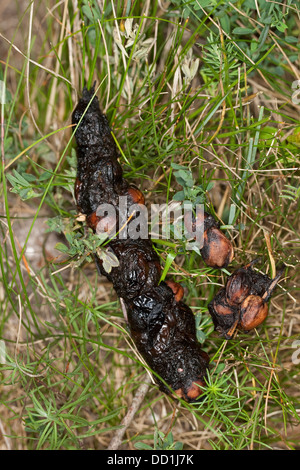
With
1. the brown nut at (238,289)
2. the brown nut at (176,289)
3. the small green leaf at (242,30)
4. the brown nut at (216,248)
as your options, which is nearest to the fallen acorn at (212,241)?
the brown nut at (216,248)

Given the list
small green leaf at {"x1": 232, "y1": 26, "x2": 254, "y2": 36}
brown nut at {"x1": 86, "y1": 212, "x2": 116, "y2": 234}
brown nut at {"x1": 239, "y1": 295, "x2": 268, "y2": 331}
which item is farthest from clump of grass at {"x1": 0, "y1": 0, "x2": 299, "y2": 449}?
brown nut at {"x1": 239, "y1": 295, "x2": 268, "y2": 331}

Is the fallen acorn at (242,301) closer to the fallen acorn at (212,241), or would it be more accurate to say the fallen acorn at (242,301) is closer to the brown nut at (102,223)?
the fallen acorn at (212,241)

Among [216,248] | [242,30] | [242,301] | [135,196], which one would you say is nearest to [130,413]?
[242,301]

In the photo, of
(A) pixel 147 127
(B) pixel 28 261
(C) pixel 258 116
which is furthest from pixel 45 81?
(C) pixel 258 116

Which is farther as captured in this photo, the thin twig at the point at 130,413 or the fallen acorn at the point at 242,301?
the thin twig at the point at 130,413

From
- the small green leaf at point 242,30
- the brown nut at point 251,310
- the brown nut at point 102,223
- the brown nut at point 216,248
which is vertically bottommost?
the brown nut at point 251,310
